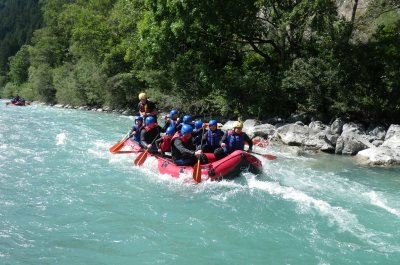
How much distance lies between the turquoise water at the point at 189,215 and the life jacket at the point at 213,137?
133 cm

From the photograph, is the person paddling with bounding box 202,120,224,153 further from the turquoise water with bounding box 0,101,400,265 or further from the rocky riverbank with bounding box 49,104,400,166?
the rocky riverbank with bounding box 49,104,400,166

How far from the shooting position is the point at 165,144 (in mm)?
10609

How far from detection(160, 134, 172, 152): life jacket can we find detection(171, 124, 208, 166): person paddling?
80cm

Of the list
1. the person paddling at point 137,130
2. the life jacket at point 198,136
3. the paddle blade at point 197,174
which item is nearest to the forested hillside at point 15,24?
the person paddling at point 137,130

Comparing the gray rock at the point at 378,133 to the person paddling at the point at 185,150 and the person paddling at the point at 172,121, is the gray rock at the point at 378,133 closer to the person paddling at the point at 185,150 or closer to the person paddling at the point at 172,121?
the person paddling at the point at 172,121

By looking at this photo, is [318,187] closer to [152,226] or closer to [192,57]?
[152,226]

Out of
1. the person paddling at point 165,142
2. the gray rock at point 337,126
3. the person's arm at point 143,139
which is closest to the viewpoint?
the person paddling at point 165,142

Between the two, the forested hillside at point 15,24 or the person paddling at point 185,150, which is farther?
the forested hillside at point 15,24

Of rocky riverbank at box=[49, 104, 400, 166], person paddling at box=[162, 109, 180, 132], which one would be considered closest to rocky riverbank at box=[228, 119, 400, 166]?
rocky riverbank at box=[49, 104, 400, 166]

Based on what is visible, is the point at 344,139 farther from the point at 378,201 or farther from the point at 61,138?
the point at 61,138

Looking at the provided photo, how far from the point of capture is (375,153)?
12.7 meters

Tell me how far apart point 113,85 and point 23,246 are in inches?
983

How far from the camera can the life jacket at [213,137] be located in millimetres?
10039

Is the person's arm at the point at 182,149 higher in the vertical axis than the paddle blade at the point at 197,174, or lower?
higher
